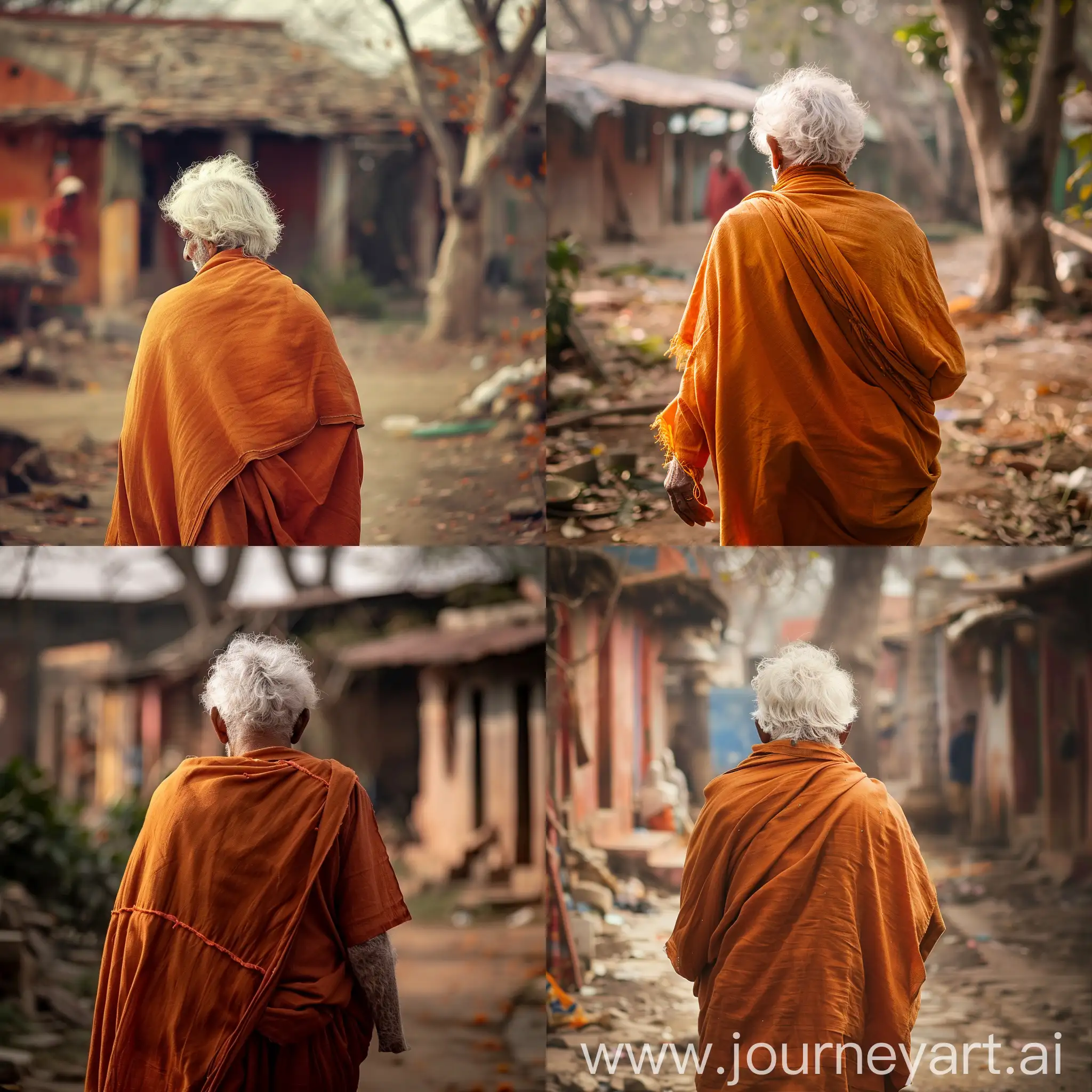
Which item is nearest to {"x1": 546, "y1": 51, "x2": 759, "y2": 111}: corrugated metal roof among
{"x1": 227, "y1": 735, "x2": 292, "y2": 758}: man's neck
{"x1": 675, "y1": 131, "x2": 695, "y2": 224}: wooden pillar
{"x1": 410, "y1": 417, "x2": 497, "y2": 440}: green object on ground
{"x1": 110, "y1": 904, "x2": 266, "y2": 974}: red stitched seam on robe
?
{"x1": 675, "y1": 131, "x2": 695, "y2": 224}: wooden pillar

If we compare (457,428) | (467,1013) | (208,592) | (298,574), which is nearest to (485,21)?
(457,428)

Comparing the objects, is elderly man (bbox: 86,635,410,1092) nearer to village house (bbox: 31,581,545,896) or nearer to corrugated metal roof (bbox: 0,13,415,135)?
corrugated metal roof (bbox: 0,13,415,135)

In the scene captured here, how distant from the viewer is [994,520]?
201 inches

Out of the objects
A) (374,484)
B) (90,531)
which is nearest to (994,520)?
(374,484)

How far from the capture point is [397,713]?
12.5 meters

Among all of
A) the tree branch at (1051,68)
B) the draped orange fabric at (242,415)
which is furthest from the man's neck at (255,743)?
the tree branch at (1051,68)

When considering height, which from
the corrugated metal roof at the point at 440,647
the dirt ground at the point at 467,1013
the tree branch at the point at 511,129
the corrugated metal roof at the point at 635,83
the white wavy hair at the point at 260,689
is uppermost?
the corrugated metal roof at the point at 635,83

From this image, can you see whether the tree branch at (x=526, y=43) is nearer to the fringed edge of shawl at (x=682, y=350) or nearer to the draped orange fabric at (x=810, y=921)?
the fringed edge of shawl at (x=682, y=350)

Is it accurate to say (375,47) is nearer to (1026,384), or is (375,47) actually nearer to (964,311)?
(964,311)

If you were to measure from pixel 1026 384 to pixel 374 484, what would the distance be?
282 centimetres

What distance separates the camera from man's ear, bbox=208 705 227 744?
12.3ft

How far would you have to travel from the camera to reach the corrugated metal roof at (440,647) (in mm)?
11102

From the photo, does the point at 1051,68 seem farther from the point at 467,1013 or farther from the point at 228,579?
the point at 467,1013

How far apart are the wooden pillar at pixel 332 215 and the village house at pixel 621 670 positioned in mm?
1552
